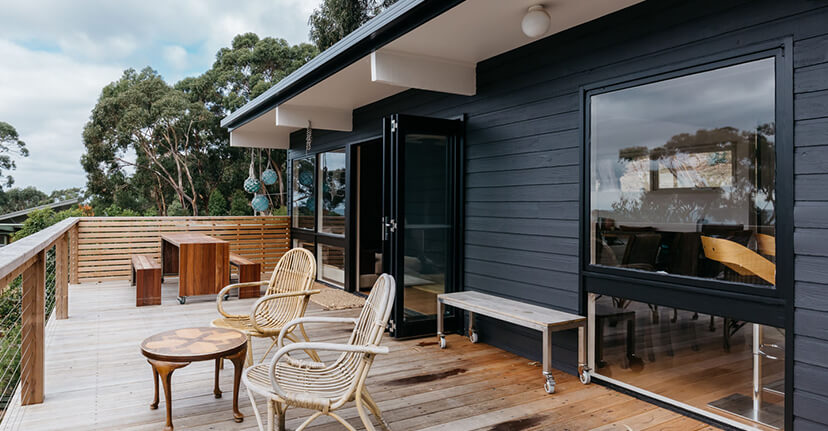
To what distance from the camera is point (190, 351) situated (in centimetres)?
255

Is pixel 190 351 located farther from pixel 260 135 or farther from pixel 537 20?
pixel 260 135

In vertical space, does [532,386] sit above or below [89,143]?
below

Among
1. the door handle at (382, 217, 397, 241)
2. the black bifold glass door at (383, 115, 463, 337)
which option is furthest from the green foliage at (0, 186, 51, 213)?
the black bifold glass door at (383, 115, 463, 337)

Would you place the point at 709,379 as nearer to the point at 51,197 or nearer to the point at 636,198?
the point at 636,198

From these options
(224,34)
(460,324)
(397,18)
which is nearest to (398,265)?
(460,324)

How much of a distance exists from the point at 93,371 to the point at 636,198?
3934 millimetres

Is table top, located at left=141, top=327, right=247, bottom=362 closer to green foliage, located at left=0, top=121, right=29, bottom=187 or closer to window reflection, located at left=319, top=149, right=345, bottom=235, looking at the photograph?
window reflection, located at left=319, top=149, right=345, bottom=235

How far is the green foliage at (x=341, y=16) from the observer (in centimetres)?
1359

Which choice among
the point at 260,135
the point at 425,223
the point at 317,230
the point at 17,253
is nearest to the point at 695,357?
the point at 425,223

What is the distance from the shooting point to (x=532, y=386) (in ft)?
10.8

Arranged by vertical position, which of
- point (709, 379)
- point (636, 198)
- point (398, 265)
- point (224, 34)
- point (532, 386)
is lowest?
point (532, 386)

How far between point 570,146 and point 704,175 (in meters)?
1.01

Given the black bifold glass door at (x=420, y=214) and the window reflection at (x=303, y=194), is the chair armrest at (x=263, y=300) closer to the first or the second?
the black bifold glass door at (x=420, y=214)

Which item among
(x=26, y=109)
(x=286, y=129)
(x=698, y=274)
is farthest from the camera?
(x=26, y=109)
